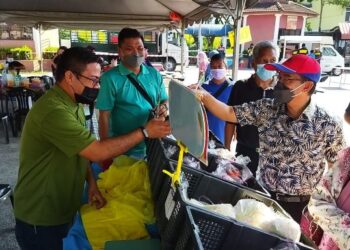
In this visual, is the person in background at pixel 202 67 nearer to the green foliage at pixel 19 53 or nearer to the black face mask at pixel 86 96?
the black face mask at pixel 86 96

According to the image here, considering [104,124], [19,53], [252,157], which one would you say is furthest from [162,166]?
[19,53]

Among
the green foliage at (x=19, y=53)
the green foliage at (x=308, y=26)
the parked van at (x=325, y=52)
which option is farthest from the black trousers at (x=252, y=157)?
the green foliage at (x=308, y=26)

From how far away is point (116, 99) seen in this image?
2.39 metres

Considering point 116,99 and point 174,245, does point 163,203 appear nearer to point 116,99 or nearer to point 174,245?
point 174,245

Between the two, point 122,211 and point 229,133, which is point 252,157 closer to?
point 229,133

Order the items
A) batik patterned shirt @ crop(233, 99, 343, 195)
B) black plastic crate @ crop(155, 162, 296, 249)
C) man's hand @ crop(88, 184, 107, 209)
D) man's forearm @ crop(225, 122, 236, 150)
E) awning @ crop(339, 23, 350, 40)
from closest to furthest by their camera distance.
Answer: black plastic crate @ crop(155, 162, 296, 249), man's hand @ crop(88, 184, 107, 209), batik patterned shirt @ crop(233, 99, 343, 195), man's forearm @ crop(225, 122, 236, 150), awning @ crop(339, 23, 350, 40)

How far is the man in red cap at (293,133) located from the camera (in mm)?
1833

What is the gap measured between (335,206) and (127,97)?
1.47 m

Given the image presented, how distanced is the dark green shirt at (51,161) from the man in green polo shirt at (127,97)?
23.2 inches

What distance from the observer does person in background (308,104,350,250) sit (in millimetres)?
1403

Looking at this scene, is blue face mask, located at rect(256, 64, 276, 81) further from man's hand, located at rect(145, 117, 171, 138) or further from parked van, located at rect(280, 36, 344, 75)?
parked van, located at rect(280, 36, 344, 75)

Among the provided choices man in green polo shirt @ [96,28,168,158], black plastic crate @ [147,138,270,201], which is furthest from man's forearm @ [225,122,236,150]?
black plastic crate @ [147,138,270,201]

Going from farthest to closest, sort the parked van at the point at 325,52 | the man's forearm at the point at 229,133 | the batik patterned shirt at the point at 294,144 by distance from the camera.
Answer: the parked van at the point at 325,52 → the man's forearm at the point at 229,133 → the batik patterned shirt at the point at 294,144

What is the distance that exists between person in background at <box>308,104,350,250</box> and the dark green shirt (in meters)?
1.09
